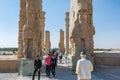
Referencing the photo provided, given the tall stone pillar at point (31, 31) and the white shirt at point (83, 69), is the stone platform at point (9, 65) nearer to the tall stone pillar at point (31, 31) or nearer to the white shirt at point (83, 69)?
the tall stone pillar at point (31, 31)

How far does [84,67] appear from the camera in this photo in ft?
25.2

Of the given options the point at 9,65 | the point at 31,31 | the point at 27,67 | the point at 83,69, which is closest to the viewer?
the point at 83,69

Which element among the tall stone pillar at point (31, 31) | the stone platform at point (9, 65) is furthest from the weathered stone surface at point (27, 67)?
the stone platform at point (9, 65)

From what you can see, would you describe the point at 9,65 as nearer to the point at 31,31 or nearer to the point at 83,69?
the point at 31,31

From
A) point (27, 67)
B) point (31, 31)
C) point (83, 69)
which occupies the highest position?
point (31, 31)

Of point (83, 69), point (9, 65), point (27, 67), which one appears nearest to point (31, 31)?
point (27, 67)

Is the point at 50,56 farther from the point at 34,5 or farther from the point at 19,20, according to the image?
the point at 19,20

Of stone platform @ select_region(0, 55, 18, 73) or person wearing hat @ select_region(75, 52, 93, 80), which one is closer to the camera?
person wearing hat @ select_region(75, 52, 93, 80)

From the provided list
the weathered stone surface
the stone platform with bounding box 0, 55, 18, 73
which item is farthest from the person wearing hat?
the stone platform with bounding box 0, 55, 18, 73

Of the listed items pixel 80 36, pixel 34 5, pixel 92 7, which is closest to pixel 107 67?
pixel 80 36

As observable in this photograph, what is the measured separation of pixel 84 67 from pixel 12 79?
6.42 m

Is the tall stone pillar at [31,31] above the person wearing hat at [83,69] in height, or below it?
above

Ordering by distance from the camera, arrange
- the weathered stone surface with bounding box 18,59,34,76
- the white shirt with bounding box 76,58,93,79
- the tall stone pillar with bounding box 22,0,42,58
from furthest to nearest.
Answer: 1. the tall stone pillar with bounding box 22,0,42,58
2. the weathered stone surface with bounding box 18,59,34,76
3. the white shirt with bounding box 76,58,93,79

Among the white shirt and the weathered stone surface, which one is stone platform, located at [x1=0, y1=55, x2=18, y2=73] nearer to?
A: the weathered stone surface
